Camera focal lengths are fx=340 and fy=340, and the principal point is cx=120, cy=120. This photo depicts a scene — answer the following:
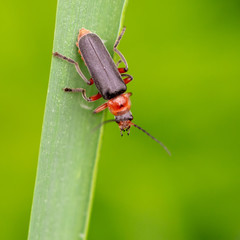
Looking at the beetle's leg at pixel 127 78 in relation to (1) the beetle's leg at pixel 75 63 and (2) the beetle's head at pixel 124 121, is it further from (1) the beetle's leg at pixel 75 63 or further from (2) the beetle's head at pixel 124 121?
(1) the beetle's leg at pixel 75 63

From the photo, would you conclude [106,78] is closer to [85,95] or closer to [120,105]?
[120,105]

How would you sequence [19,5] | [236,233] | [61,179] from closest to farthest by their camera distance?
[61,179]
[19,5]
[236,233]

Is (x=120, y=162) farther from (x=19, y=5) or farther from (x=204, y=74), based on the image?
(x=19, y=5)

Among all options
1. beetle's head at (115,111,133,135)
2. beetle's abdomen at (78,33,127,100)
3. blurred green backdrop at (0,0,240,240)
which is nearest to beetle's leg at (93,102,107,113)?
beetle's abdomen at (78,33,127,100)

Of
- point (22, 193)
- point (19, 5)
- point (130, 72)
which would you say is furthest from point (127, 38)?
point (22, 193)

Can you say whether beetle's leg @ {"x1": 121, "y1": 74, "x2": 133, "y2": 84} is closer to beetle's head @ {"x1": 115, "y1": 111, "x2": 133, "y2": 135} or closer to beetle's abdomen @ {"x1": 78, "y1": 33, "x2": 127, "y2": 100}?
beetle's abdomen @ {"x1": 78, "y1": 33, "x2": 127, "y2": 100}

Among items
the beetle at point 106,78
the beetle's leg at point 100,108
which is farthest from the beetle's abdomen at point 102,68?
the beetle's leg at point 100,108
